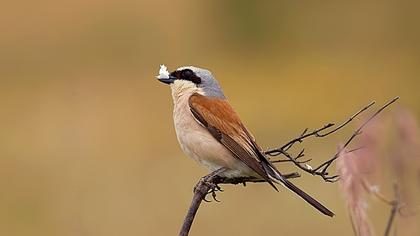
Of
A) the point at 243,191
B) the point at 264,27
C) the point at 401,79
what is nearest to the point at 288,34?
the point at 264,27

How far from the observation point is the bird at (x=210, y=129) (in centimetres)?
357

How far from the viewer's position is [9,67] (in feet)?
45.4

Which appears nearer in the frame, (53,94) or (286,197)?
(286,197)

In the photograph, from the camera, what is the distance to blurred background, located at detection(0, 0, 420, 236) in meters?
7.79

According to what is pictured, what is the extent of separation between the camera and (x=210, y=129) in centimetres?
374

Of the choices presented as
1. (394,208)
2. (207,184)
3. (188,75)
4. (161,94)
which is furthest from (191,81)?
(161,94)

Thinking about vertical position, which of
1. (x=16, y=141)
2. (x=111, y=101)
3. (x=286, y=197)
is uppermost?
(x=111, y=101)

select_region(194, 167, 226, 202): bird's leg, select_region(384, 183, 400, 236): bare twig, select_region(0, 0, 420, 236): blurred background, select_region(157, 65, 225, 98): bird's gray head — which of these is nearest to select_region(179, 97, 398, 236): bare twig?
select_region(194, 167, 226, 202): bird's leg

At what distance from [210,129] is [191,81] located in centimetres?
23

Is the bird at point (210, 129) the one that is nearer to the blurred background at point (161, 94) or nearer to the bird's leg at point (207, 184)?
the bird's leg at point (207, 184)

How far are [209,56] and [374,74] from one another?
6.55 ft

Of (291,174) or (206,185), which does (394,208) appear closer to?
(291,174)

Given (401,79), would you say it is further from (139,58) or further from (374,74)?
(139,58)

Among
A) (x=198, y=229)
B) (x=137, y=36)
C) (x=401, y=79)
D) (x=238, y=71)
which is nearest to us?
(x=198, y=229)
